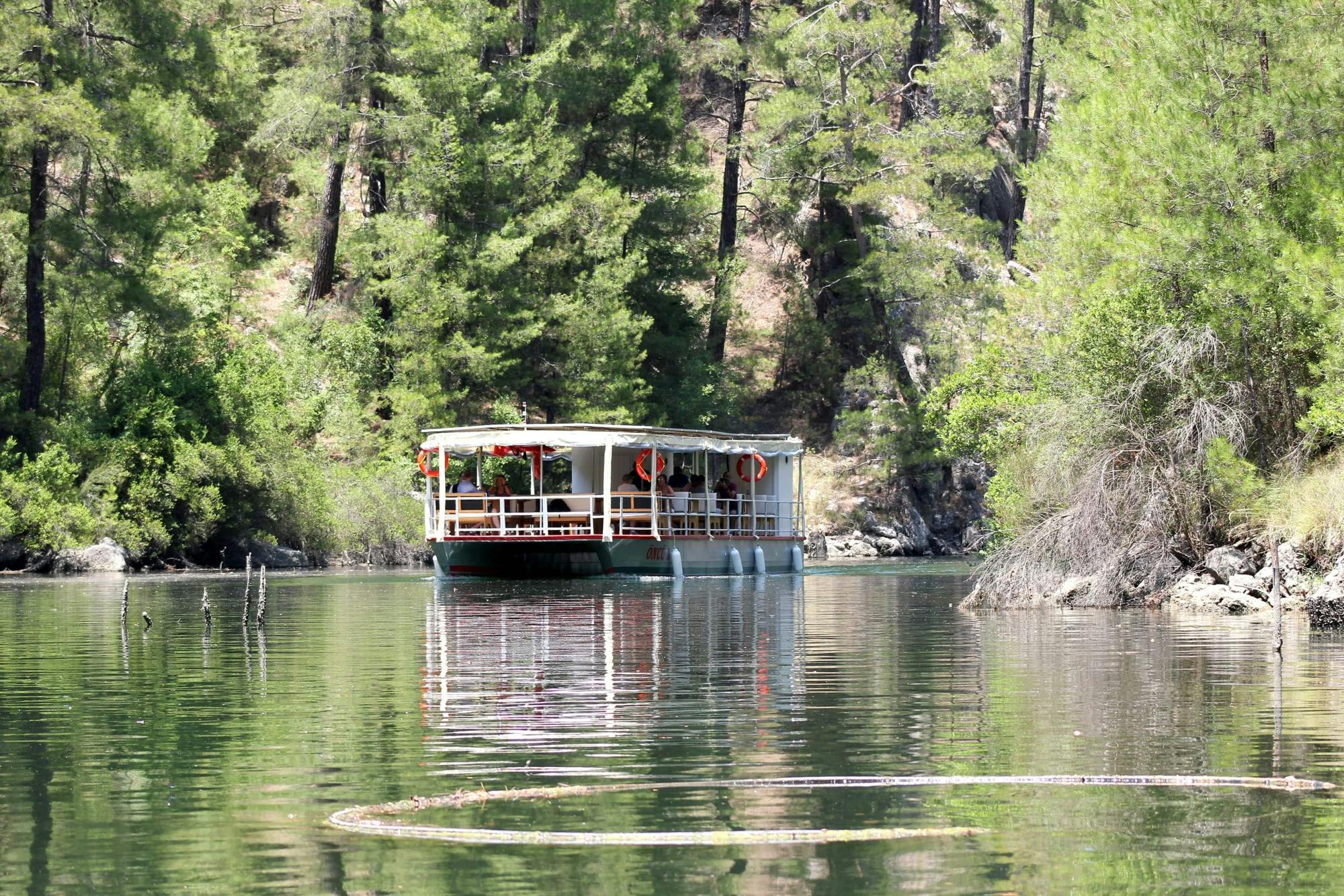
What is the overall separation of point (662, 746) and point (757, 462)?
32043 mm

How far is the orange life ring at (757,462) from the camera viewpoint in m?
44.1

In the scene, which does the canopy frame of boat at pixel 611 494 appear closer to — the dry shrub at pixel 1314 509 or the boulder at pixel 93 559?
the boulder at pixel 93 559

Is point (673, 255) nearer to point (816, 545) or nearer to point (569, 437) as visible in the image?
point (816, 545)

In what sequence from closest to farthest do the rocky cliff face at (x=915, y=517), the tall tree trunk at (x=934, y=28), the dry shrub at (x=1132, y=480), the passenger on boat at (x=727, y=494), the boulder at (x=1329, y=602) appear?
→ the boulder at (x=1329, y=602), the dry shrub at (x=1132, y=480), the passenger on boat at (x=727, y=494), the rocky cliff face at (x=915, y=517), the tall tree trunk at (x=934, y=28)

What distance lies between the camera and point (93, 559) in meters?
43.2

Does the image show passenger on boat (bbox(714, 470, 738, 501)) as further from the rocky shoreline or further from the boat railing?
the rocky shoreline

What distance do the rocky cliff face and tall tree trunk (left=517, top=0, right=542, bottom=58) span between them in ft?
58.2

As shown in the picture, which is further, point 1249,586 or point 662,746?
point 1249,586

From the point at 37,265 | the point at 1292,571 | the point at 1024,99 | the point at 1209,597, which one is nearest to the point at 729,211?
the point at 1024,99

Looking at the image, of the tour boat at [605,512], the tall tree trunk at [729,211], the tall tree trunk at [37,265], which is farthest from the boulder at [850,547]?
the tall tree trunk at [37,265]

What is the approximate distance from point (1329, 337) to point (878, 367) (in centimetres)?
3463

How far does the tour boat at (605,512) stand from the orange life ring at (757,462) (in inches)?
2.3

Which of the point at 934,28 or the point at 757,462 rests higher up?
the point at 934,28

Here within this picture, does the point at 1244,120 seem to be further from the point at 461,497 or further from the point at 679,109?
the point at 679,109
